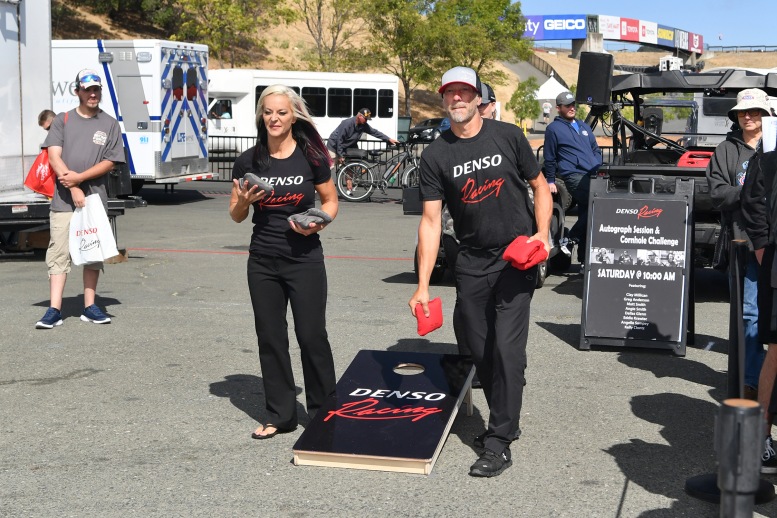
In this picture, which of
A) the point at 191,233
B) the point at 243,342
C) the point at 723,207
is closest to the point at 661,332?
the point at 723,207

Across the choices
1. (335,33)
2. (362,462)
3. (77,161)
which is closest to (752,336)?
(362,462)

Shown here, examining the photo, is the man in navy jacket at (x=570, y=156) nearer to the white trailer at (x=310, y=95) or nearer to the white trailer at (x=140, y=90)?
the white trailer at (x=140, y=90)

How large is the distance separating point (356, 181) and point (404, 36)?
→ 3140cm

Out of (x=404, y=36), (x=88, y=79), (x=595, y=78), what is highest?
(x=404, y=36)

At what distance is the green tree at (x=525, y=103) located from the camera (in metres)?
49.7

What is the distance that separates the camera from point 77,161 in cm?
827

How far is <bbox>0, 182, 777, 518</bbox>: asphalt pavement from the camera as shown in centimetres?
479

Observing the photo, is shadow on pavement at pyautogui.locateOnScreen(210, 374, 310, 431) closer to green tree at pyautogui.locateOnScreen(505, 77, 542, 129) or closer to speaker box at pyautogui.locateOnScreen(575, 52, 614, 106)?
speaker box at pyautogui.locateOnScreen(575, 52, 614, 106)

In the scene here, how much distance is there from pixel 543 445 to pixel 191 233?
10.3 meters

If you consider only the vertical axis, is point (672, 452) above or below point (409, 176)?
below

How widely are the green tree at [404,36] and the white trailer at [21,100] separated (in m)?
36.9

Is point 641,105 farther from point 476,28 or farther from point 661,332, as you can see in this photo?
point 476,28

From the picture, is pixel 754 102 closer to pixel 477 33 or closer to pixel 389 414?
pixel 389 414

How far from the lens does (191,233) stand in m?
15.2
